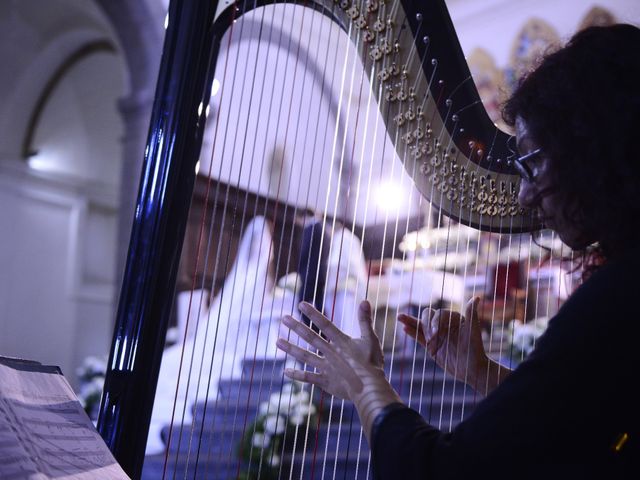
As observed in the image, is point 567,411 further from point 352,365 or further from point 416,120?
point 416,120

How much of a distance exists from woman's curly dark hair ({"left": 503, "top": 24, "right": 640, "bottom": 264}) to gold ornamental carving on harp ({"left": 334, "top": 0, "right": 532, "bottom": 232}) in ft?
1.36

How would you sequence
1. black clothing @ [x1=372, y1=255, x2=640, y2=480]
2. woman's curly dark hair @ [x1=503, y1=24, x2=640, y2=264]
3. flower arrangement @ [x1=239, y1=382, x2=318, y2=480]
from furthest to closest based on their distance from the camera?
flower arrangement @ [x1=239, y1=382, x2=318, y2=480] < woman's curly dark hair @ [x1=503, y1=24, x2=640, y2=264] < black clothing @ [x1=372, y1=255, x2=640, y2=480]

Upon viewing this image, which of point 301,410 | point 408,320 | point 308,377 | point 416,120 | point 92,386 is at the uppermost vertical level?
point 416,120

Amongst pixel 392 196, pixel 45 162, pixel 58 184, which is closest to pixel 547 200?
pixel 392 196

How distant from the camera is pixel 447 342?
1.46 metres

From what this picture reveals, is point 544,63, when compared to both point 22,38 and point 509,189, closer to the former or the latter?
point 509,189

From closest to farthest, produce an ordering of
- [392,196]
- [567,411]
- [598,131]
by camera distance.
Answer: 1. [567,411]
2. [598,131]
3. [392,196]

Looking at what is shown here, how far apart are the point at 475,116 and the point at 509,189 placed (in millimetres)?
165

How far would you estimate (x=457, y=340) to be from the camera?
4.75ft

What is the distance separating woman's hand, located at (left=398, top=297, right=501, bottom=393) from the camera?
A: 142 cm

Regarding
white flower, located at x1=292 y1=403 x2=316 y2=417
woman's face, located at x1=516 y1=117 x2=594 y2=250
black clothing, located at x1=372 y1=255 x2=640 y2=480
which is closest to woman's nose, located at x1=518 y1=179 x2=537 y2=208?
Answer: woman's face, located at x1=516 y1=117 x2=594 y2=250

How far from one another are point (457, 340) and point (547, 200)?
18.0 inches

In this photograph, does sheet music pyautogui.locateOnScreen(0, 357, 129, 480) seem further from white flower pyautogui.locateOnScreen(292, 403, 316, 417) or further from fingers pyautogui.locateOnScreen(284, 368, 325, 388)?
white flower pyautogui.locateOnScreen(292, 403, 316, 417)

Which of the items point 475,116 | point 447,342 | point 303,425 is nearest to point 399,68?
point 475,116
